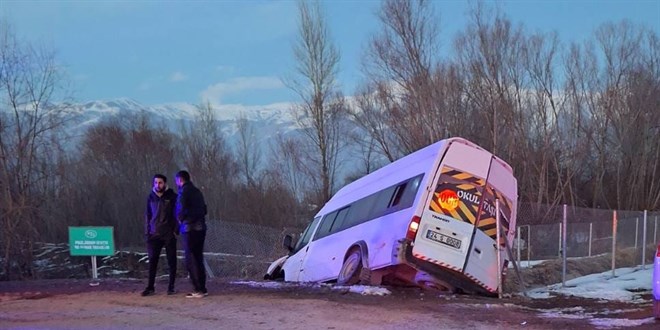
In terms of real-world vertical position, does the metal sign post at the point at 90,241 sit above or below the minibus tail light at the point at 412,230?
below

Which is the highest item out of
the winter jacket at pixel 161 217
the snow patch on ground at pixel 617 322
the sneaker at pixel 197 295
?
the winter jacket at pixel 161 217

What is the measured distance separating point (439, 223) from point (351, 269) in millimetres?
1963

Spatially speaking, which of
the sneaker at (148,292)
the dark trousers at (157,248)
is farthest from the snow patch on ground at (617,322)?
the sneaker at (148,292)

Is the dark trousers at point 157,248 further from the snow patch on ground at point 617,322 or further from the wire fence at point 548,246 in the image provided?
the wire fence at point 548,246

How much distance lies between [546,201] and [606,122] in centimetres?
1075

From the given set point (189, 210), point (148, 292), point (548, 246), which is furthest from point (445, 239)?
point (548, 246)

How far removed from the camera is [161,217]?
9.03m

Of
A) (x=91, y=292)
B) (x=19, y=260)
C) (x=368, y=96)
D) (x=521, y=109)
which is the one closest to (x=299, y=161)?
(x=368, y=96)

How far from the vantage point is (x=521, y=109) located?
122 feet

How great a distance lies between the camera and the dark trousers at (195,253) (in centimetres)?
891

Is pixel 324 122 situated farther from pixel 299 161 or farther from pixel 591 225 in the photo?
pixel 591 225

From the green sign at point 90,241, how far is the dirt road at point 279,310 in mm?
4656

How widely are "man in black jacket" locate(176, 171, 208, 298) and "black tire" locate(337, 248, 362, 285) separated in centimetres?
293

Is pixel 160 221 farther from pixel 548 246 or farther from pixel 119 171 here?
pixel 119 171
